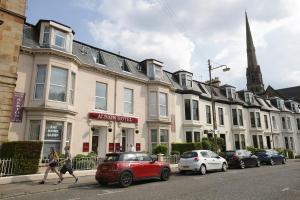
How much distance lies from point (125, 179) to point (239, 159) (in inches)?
475

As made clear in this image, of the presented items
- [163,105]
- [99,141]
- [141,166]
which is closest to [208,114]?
[163,105]

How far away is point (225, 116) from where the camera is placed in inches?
1310

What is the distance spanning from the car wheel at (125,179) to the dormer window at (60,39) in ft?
36.9

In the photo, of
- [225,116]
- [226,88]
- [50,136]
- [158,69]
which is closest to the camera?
[50,136]

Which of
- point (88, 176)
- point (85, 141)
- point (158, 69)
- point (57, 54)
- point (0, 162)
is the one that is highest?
point (158, 69)

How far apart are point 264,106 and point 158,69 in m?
25.4

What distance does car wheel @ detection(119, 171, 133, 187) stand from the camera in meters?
11.2

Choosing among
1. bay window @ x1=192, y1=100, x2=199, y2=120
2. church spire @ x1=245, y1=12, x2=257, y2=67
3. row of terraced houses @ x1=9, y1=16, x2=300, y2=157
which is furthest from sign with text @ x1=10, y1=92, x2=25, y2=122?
church spire @ x1=245, y1=12, x2=257, y2=67

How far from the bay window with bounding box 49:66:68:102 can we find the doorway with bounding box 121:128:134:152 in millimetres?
6786

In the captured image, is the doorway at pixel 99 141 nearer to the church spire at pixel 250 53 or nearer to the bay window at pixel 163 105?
the bay window at pixel 163 105

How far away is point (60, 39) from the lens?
59.8 feet

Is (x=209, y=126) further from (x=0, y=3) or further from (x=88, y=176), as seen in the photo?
(x=0, y=3)

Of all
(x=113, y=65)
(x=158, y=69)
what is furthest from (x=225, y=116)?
(x=113, y=65)

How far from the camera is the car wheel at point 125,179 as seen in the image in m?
11.2
